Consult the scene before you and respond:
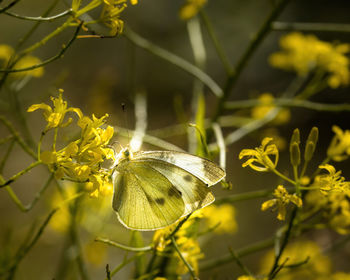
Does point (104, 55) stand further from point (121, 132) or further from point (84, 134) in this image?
point (84, 134)

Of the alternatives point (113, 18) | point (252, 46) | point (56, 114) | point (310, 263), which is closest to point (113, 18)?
point (113, 18)

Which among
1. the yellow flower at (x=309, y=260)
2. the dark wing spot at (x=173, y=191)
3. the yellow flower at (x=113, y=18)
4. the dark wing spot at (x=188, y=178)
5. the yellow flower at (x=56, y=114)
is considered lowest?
the yellow flower at (x=309, y=260)

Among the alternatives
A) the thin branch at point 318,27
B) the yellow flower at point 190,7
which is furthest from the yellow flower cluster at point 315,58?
the yellow flower at point 190,7

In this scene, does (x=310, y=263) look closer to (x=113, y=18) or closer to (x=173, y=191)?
(x=173, y=191)

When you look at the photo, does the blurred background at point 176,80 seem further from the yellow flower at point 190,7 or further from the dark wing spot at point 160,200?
the dark wing spot at point 160,200

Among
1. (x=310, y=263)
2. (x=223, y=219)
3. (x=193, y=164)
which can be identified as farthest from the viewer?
(x=223, y=219)

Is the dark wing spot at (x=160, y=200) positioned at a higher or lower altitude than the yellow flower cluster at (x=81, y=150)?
lower
